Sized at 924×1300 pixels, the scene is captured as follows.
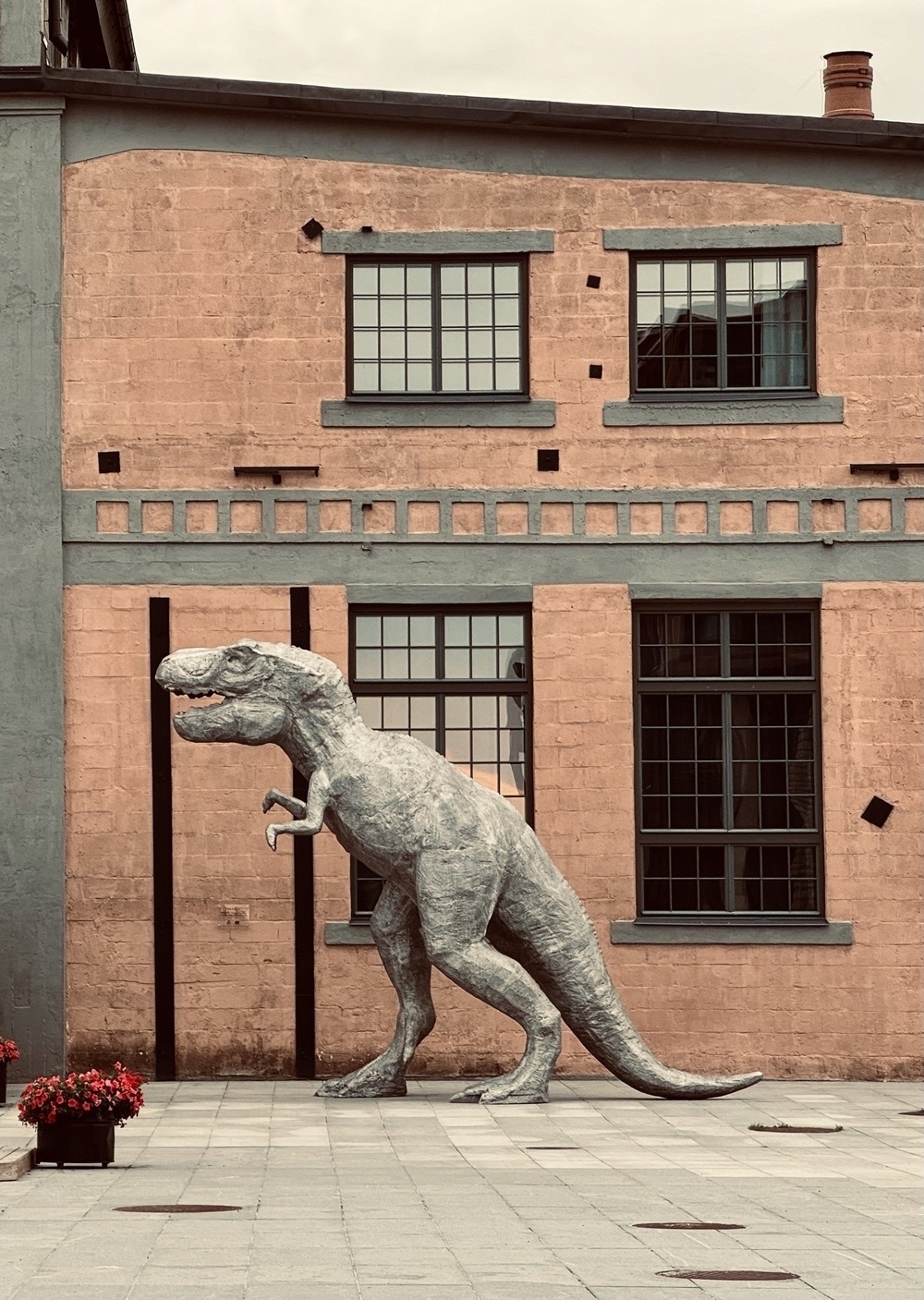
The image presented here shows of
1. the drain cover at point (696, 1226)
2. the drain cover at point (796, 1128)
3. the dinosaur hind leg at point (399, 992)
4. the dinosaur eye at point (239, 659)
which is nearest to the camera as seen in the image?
the drain cover at point (696, 1226)

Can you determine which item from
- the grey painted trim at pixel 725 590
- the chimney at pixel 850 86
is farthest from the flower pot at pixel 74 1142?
the chimney at pixel 850 86

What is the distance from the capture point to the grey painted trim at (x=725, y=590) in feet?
56.7

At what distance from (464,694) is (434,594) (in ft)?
2.64

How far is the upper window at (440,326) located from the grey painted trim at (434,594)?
1.54 metres

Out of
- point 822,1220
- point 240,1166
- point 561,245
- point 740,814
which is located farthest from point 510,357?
point 822,1220

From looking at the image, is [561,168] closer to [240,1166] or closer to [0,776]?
[0,776]

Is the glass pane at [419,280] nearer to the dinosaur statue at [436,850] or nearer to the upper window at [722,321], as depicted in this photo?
the upper window at [722,321]

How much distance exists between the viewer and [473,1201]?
10180mm

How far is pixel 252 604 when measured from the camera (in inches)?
678

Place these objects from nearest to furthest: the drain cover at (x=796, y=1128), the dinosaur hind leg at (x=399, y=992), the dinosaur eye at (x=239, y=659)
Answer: the drain cover at (x=796, y=1128), the dinosaur eye at (x=239, y=659), the dinosaur hind leg at (x=399, y=992)

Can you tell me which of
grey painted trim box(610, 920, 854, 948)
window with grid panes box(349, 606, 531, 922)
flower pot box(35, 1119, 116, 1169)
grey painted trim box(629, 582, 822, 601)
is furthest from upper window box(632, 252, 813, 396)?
flower pot box(35, 1119, 116, 1169)

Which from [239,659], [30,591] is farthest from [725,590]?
[30,591]

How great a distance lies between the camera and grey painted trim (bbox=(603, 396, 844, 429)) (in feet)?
57.3

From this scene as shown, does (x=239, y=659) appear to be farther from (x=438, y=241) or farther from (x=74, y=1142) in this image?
(x=438, y=241)
